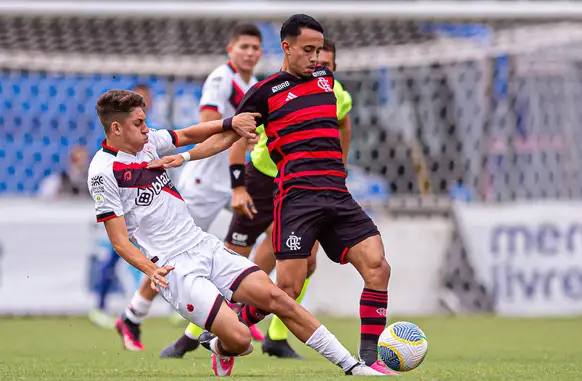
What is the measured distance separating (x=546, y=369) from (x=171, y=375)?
2278 mm

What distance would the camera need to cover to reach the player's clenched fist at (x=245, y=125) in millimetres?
6695

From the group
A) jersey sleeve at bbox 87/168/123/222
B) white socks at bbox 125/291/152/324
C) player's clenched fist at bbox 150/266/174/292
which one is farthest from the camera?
white socks at bbox 125/291/152/324

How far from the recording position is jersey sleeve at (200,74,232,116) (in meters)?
8.75

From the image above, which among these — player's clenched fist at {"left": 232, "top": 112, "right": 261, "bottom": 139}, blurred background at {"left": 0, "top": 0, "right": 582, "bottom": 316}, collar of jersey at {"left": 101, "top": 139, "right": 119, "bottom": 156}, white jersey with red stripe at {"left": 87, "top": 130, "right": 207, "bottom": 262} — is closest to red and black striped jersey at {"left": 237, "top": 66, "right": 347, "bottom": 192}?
player's clenched fist at {"left": 232, "top": 112, "right": 261, "bottom": 139}

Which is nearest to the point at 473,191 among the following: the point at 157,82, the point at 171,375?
the point at 157,82

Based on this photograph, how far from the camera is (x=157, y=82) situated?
13.0 metres

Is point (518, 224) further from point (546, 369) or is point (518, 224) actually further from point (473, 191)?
point (546, 369)

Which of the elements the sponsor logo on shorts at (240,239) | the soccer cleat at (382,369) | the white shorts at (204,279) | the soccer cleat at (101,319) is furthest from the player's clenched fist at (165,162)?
the soccer cleat at (101,319)

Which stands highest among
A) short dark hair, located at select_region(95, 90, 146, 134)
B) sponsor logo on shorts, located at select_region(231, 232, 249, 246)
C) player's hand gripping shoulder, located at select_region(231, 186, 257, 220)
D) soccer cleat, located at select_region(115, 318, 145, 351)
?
short dark hair, located at select_region(95, 90, 146, 134)

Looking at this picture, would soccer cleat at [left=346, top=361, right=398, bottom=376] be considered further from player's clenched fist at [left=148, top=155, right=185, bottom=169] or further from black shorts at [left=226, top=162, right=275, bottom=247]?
black shorts at [left=226, top=162, right=275, bottom=247]

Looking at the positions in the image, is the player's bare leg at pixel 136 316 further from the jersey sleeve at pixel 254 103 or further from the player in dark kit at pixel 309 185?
the jersey sleeve at pixel 254 103

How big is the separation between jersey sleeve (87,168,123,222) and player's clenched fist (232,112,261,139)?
0.82 metres

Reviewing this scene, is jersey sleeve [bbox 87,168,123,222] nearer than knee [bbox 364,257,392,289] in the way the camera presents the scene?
Yes

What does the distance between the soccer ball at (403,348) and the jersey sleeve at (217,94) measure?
2.97m
